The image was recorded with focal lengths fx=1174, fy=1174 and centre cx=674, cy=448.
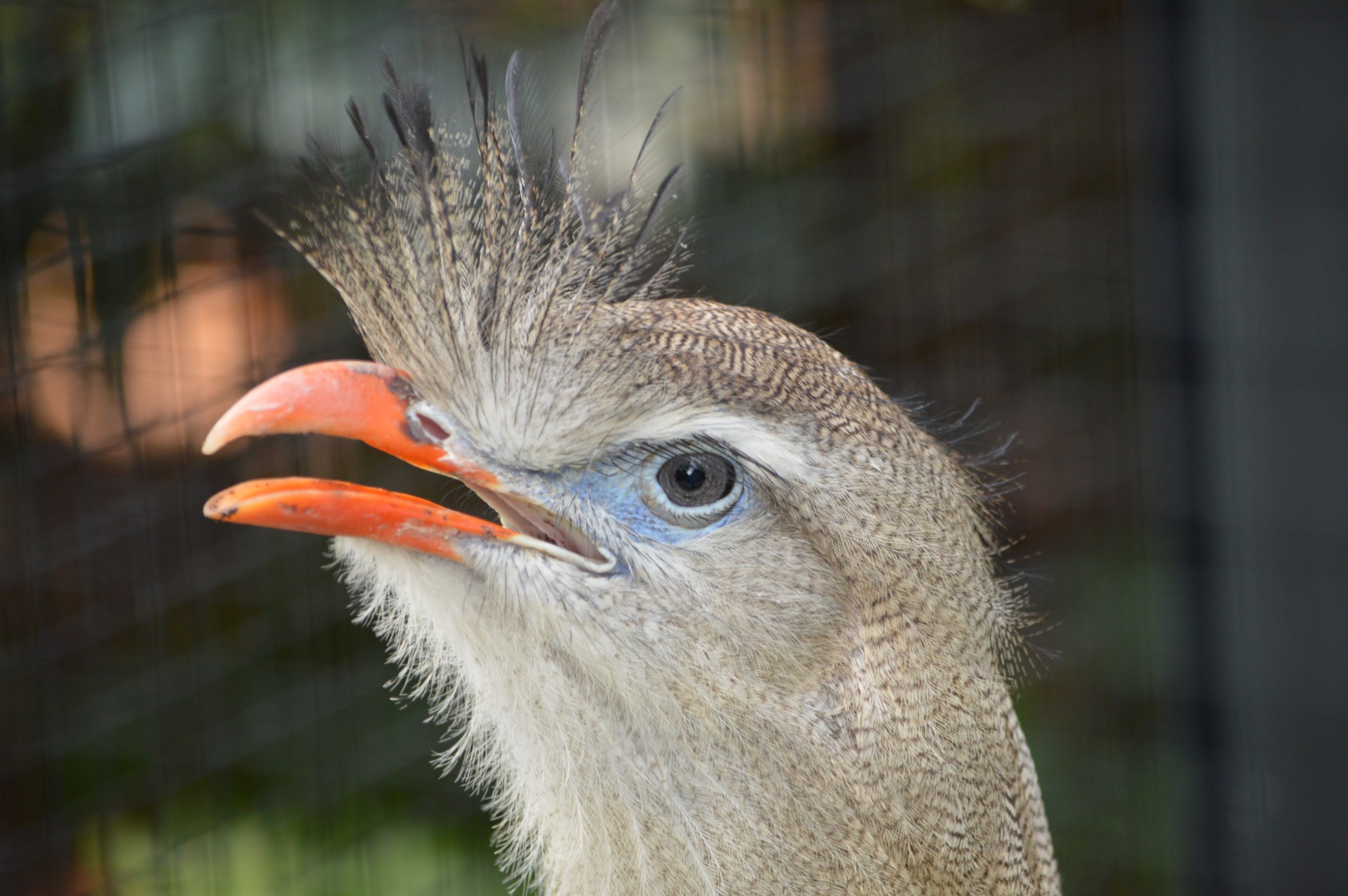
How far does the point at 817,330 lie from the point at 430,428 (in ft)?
5.93

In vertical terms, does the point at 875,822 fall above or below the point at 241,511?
below

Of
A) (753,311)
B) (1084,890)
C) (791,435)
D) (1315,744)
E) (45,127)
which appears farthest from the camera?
(1084,890)

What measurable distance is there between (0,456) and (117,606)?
0.44 m

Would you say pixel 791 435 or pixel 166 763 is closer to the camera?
pixel 791 435

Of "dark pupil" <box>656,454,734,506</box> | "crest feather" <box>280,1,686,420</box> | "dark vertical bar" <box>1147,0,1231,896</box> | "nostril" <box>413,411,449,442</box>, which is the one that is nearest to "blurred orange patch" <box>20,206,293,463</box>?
"crest feather" <box>280,1,686,420</box>

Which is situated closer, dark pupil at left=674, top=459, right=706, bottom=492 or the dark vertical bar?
dark pupil at left=674, top=459, right=706, bottom=492

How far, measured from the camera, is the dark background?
231cm

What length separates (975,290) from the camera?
2.97 meters

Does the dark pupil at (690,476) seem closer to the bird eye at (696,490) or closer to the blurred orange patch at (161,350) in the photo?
the bird eye at (696,490)

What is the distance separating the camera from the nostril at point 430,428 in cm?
111

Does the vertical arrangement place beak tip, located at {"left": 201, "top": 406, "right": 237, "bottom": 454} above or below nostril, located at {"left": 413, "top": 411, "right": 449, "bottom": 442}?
above

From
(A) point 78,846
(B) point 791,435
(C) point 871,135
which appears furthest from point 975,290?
(A) point 78,846

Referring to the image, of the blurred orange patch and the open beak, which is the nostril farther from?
the blurred orange patch

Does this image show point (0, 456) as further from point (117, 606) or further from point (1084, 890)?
point (1084, 890)
